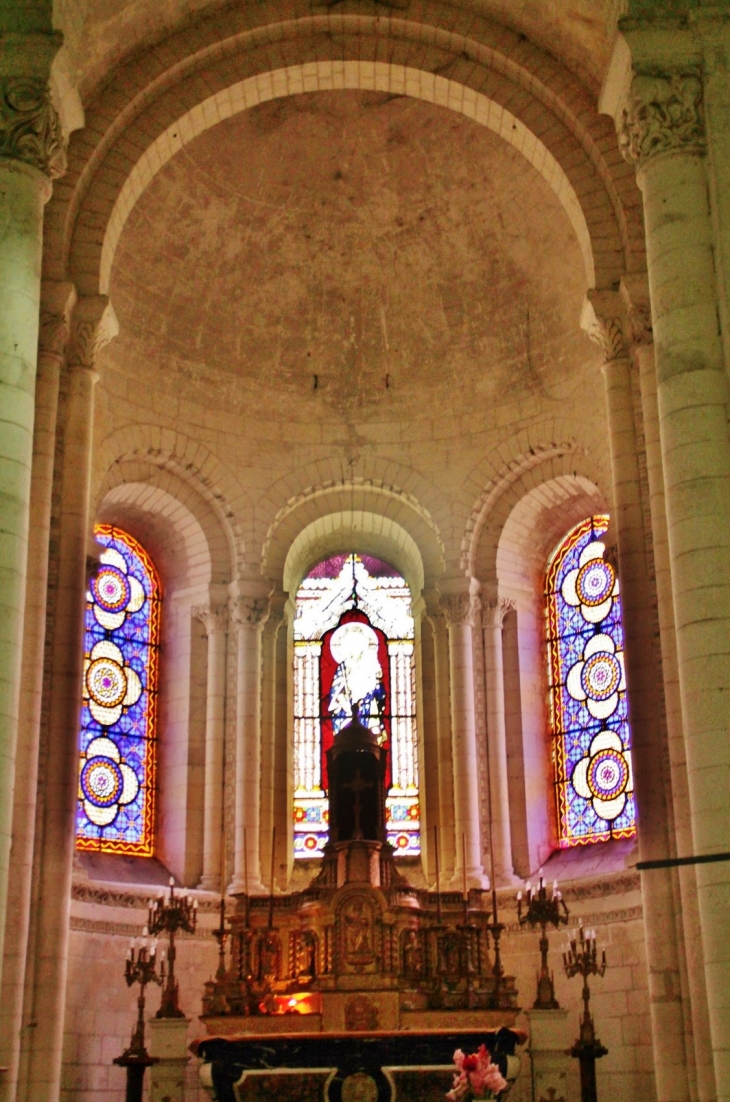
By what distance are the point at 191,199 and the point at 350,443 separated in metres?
4.08

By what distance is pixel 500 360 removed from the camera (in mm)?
19922

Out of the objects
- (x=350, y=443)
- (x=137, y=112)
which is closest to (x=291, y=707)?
(x=350, y=443)

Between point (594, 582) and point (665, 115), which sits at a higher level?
point (665, 115)

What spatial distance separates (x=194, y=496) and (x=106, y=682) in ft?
9.36

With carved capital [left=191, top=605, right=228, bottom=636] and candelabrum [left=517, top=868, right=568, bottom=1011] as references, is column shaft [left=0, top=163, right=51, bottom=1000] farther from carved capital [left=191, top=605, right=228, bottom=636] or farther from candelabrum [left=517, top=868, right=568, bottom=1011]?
carved capital [left=191, top=605, right=228, bottom=636]

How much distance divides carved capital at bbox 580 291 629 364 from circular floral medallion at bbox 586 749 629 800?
5969 mm

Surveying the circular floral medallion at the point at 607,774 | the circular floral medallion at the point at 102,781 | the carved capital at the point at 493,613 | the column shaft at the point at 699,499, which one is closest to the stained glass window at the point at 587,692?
the circular floral medallion at the point at 607,774

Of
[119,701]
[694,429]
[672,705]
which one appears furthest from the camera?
[119,701]

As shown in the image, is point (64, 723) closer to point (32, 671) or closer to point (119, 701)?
point (32, 671)

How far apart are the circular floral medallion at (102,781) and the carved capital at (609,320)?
28.4 ft

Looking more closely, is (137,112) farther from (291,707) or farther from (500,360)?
(291,707)

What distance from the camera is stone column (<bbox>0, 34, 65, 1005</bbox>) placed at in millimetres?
11125

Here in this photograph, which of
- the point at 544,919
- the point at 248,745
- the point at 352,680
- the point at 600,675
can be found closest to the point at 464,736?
the point at 600,675

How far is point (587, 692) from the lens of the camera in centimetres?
1950
